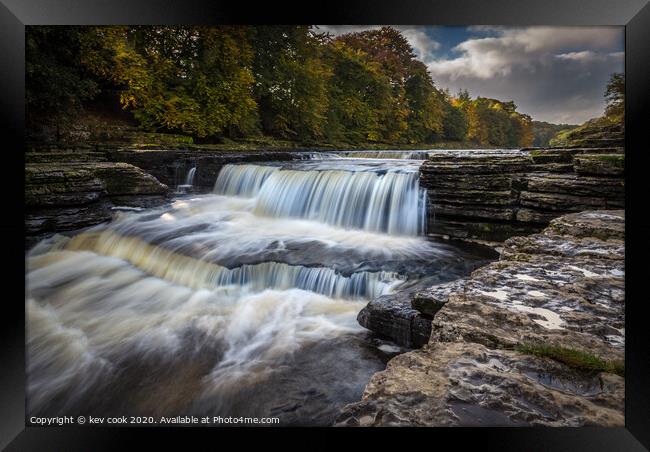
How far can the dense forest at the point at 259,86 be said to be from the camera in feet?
9.52

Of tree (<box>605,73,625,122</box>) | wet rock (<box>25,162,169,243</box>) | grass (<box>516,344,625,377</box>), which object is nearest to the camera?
grass (<box>516,344,625,377</box>)

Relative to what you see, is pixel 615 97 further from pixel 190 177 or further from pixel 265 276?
pixel 190 177

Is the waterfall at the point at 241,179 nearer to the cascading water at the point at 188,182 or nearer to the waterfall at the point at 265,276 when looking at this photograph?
the cascading water at the point at 188,182

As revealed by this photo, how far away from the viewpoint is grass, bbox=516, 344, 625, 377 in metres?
1.43

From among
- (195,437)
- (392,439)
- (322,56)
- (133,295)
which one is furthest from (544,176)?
(133,295)

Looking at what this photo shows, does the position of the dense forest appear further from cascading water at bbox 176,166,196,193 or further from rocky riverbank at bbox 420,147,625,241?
cascading water at bbox 176,166,196,193

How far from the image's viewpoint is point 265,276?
11.7ft

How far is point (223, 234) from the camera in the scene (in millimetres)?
4516

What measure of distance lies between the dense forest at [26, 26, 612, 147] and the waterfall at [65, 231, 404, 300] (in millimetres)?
1716

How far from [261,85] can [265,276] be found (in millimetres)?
3292

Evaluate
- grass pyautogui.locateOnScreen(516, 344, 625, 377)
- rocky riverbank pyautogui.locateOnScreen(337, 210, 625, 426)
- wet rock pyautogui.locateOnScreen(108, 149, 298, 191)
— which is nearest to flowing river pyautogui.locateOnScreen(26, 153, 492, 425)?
wet rock pyautogui.locateOnScreen(108, 149, 298, 191)

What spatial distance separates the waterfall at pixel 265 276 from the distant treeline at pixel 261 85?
5.70 feet

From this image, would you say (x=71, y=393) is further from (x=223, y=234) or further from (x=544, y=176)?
(x=544, y=176)

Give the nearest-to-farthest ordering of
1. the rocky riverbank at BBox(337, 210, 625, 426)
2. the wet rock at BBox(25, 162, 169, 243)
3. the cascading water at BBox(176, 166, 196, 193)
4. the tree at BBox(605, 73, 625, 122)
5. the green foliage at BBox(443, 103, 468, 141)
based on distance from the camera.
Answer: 1. the rocky riverbank at BBox(337, 210, 625, 426)
2. the tree at BBox(605, 73, 625, 122)
3. the green foliage at BBox(443, 103, 468, 141)
4. the wet rock at BBox(25, 162, 169, 243)
5. the cascading water at BBox(176, 166, 196, 193)
